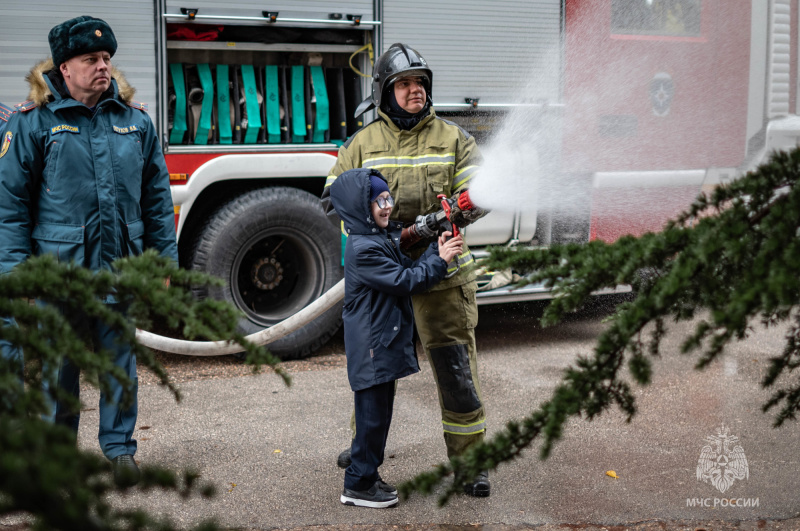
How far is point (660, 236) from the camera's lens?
1.63 m

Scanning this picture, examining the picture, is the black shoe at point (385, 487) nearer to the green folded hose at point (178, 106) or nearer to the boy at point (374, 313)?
the boy at point (374, 313)

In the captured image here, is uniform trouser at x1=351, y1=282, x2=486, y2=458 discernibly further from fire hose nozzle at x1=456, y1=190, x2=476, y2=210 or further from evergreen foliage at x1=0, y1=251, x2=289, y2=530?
evergreen foliage at x1=0, y1=251, x2=289, y2=530

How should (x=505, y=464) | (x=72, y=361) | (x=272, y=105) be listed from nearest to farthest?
(x=72, y=361) < (x=505, y=464) < (x=272, y=105)

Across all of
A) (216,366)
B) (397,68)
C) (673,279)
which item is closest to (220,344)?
(216,366)

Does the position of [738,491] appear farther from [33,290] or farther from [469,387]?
[33,290]

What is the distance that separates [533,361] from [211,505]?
3001 millimetres

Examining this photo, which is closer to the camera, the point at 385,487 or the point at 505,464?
the point at 385,487

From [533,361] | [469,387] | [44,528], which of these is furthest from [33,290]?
[533,361]

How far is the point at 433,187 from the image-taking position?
3586 mm

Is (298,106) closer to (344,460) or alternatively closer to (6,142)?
(6,142)

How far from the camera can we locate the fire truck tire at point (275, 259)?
5512 millimetres

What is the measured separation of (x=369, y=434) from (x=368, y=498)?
0.28 meters

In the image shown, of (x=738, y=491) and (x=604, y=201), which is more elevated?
(x=604, y=201)

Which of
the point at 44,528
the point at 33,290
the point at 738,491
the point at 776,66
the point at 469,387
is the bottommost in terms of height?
the point at 738,491
